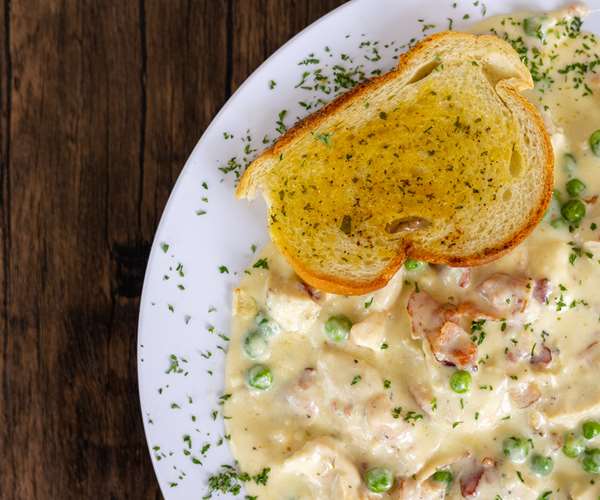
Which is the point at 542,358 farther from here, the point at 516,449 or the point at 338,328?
the point at 338,328

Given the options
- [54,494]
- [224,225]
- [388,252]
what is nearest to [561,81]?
[388,252]

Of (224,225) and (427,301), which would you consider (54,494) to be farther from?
(427,301)

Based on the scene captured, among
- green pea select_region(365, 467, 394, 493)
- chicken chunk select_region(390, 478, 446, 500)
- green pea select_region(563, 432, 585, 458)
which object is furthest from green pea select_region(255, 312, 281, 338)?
green pea select_region(563, 432, 585, 458)

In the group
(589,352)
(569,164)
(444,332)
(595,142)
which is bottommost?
(589,352)

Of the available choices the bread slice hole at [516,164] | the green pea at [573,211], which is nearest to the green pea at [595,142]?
the green pea at [573,211]

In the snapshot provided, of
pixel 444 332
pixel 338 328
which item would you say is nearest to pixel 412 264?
pixel 444 332

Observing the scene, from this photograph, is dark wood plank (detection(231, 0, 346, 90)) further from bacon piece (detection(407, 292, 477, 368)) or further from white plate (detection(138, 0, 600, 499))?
bacon piece (detection(407, 292, 477, 368))

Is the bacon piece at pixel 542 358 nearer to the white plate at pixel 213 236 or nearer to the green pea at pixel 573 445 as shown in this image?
the green pea at pixel 573 445
